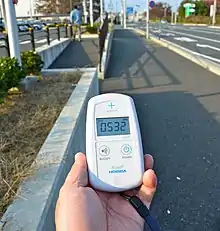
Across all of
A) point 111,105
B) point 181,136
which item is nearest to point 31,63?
point 181,136

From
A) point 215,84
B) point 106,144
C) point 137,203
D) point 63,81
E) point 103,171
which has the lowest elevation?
point 215,84

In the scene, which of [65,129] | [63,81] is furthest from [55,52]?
[65,129]

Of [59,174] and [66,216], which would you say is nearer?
[66,216]

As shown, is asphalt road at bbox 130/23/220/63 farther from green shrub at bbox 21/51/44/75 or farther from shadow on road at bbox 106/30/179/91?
green shrub at bbox 21/51/44/75

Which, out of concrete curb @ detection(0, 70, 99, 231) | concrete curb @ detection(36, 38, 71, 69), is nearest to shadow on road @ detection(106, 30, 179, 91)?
concrete curb @ detection(36, 38, 71, 69)

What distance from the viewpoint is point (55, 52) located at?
11.5 m

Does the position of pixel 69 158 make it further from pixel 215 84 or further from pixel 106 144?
pixel 215 84

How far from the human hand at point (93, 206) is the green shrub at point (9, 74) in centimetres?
288

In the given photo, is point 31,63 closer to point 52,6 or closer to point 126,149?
point 126,149

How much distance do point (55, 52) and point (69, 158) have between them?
931 cm

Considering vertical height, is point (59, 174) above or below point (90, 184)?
below

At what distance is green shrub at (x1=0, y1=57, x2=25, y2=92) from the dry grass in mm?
282

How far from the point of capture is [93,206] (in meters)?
1.35

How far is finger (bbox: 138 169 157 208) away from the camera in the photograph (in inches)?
55.2
